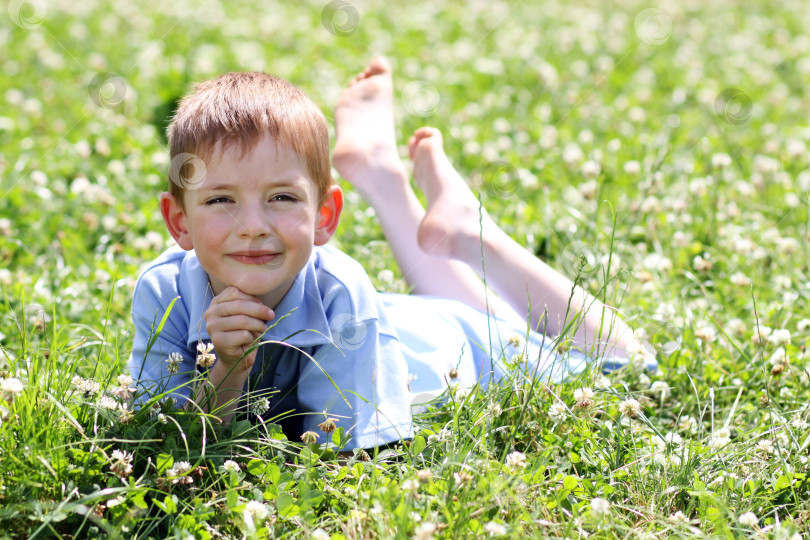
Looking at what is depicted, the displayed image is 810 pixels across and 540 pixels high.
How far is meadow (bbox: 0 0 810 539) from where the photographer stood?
72.4 inches

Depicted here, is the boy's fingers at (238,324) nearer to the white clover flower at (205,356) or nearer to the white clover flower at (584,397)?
the white clover flower at (205,356)

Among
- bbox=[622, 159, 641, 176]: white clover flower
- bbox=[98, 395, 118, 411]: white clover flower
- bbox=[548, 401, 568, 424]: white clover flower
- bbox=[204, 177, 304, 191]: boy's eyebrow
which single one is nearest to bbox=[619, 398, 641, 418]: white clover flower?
bbox=[548, 401, 568, 424]: white clover flower

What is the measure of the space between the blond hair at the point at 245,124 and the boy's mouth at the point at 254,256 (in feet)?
0.72

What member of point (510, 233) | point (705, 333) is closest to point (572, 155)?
point (510, 233)

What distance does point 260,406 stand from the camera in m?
2.07

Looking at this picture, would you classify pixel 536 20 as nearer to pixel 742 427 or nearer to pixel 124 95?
pixel 124 95

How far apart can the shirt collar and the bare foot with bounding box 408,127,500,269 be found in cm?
66

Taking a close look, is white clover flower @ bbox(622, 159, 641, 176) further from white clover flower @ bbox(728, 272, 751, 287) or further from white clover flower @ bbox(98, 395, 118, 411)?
white clover flower @ bbox(98, 395, 118, 411)

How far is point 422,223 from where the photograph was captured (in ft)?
9.46

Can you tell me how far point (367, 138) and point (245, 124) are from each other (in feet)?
4.01

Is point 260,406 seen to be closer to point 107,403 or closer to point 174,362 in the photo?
point 174,362

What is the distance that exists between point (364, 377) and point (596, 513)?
687 mm

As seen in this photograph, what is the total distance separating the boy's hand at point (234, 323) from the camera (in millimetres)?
2021

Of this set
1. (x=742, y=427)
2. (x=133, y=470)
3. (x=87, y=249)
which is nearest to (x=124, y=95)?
(x=87, y=249)
